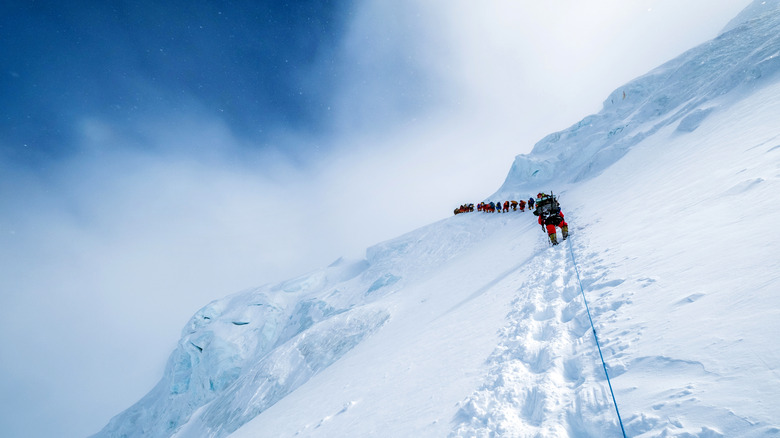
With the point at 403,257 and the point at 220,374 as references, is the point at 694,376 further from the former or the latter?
the point at 220,374

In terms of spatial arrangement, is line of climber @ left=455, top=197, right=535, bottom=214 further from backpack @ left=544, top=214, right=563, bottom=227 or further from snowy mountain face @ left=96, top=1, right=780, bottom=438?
backpack @ left=544, top=214, right=563, bottom=227

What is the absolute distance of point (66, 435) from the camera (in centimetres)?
10150

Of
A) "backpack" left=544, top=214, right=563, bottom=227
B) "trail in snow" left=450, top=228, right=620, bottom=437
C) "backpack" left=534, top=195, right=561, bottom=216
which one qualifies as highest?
"backpack" left=534, top=195, right=561, bottom=216

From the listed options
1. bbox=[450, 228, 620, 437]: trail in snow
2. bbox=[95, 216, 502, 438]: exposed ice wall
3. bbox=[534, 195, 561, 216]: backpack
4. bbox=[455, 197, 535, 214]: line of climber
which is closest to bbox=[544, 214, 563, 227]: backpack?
bbox=[534, 195, 561, 216]: backpack

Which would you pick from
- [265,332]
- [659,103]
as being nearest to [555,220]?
[265,332]

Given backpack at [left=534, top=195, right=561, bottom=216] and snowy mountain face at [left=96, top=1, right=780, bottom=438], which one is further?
backpack at [left=534, top=195, right=561, bottom=216]

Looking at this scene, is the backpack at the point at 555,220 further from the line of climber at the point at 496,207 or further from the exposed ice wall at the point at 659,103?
the line of climber at the point at 496,207

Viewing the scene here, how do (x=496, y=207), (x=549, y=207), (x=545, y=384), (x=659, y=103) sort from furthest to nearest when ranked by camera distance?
1. (x=496, y=207)
2. (x=659, y=103)
3. (x=549, y=207)
4. (x=545, y=384)

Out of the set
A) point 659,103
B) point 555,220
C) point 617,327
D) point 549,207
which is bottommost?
point 617,327

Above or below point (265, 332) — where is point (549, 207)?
above

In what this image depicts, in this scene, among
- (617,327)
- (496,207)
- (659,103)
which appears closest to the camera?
(617,327)

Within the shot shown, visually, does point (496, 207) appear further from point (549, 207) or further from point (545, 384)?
point (545, 384)

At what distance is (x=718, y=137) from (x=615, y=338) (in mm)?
14588

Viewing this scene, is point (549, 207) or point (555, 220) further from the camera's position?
point (549, 207)
